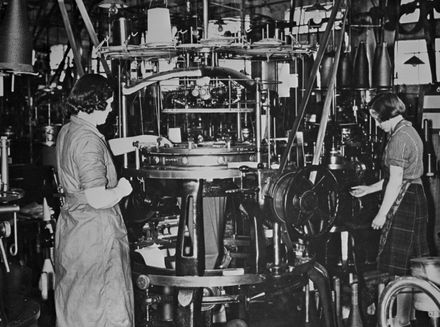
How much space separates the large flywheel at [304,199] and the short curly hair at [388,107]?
0.56 m

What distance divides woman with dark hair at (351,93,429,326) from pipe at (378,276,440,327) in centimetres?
58

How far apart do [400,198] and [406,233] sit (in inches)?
8.4

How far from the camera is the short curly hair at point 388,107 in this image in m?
3.35

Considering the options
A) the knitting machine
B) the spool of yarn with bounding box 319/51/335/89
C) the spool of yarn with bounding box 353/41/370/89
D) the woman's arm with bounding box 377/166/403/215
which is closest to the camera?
the knitting machine

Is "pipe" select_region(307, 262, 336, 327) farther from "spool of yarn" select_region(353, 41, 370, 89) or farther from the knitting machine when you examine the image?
"spool of yarn" select_region(353, 41, 370, 89)

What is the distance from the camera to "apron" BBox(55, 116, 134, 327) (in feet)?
8.77

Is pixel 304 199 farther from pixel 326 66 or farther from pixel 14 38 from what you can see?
pixel 326 66

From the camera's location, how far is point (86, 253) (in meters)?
2.70

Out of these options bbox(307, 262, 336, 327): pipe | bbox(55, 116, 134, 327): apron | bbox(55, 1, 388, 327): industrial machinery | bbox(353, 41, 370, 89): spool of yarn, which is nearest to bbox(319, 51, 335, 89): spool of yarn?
bbox(353, 41, 370, 89): spool of yarn

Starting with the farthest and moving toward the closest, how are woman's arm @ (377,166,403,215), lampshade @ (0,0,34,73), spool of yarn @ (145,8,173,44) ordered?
spool of yarn @ (145,8,173,44), woman's arm @ (377,166,403,215), lampshade @ (0,0,34,73)

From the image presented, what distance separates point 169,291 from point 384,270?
1354 millimetres

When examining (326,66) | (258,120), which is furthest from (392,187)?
(326,66)

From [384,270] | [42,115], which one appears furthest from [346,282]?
[42,115]

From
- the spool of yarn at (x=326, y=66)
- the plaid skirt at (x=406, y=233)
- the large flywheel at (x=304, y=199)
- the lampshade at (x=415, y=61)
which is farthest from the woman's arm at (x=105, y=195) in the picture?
the spool of yarn at (x=326, y=66)
